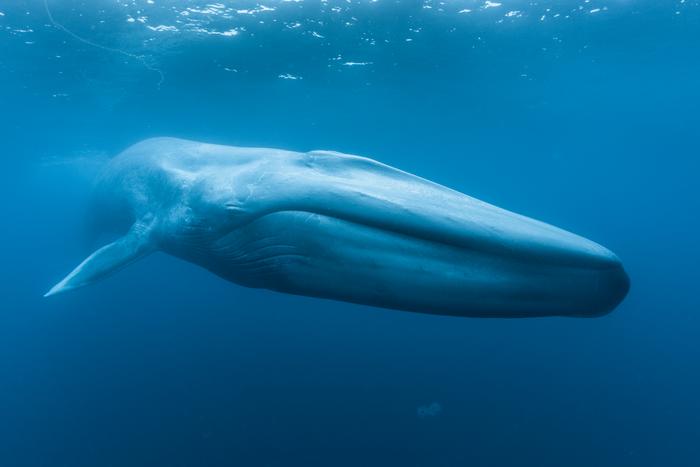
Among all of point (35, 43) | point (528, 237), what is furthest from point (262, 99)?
point (528, 237)

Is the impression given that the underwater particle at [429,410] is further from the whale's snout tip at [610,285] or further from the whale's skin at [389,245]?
the whale's snout tip at [610,285]

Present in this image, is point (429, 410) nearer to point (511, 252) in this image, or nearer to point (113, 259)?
point (113, 259)

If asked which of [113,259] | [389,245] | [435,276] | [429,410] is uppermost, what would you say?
[389,245]

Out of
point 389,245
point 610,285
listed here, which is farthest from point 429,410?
point 389,245

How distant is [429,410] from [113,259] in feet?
29.5

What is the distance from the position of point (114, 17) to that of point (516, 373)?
17.6 metres

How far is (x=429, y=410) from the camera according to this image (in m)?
11.7

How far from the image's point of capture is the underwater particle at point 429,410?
11.6m

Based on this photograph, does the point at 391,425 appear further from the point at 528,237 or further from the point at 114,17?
the point at 114,17

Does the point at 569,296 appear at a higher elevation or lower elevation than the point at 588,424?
higher

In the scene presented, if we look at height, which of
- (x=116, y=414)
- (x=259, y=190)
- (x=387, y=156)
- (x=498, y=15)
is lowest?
(x=116, y=414)

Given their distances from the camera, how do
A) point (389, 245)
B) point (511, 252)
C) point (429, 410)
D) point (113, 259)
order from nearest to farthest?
point (511, 252)
point (389, 245)
point (113, 259)
point (429, 410)

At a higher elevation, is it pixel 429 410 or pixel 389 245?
pixel 389 245

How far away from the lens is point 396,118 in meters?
34.2
